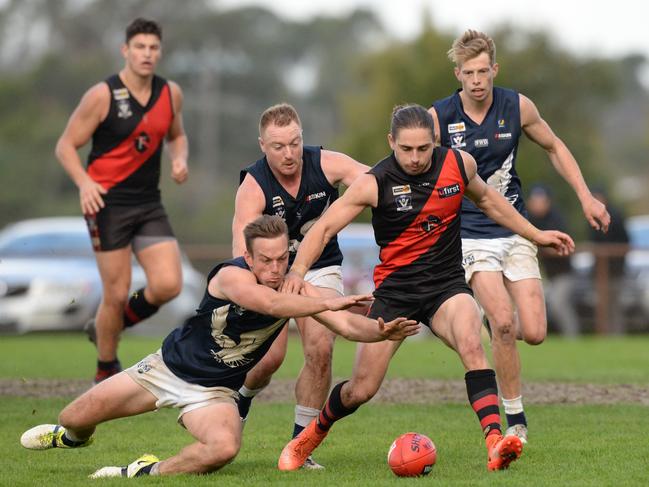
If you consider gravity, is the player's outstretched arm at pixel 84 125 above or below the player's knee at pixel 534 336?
above

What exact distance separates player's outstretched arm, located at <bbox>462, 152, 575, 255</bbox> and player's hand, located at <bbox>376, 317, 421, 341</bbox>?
1179 millimetres

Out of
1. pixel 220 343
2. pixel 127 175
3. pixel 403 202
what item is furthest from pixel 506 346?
pixel 127 175

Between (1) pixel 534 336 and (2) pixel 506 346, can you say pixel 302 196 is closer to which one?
(2) pixel 506 346

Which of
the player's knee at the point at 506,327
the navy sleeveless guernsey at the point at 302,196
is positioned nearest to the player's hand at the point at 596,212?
the player's knee at the point at 506,327

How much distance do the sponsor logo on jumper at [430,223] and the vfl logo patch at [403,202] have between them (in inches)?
5.3

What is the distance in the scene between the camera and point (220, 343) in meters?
7.13

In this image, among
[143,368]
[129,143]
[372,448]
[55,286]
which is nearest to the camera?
[143,368]

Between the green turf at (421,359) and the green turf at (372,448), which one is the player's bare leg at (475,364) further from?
the green turf at (421,359)

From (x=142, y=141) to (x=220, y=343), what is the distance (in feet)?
11.2

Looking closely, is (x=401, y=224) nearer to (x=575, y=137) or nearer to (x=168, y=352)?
(x=168, y=352)

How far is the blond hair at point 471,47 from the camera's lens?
833cm

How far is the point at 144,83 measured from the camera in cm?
1007

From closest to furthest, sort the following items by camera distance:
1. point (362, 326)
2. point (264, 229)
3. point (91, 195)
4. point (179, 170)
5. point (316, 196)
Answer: point (264, 229)
point (362, 326)
point (316, 196)
point (91, 195)
point (179, 170)

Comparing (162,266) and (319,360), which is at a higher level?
(162,266)
